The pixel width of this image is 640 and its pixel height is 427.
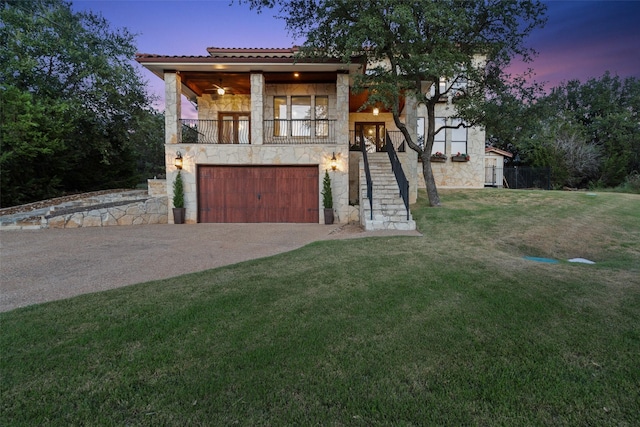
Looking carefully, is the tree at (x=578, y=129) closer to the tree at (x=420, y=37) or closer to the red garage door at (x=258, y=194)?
the tree at (x=420, y=37)

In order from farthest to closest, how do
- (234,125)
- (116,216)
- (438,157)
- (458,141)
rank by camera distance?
(458,141) → (438,157) → (234,125) → (116,216)

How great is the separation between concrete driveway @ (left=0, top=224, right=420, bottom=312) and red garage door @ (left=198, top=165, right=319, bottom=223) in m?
1.18

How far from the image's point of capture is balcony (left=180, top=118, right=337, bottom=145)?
13.3 metres

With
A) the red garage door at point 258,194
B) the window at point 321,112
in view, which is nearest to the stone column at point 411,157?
the window at point 321,112

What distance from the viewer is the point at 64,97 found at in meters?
14.3

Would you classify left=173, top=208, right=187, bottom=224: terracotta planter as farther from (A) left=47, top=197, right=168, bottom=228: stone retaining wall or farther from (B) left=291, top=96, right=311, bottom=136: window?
(B) left=291, top=96, right=311, bottom=136: window

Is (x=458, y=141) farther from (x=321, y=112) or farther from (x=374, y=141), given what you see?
(x=321, y=112)

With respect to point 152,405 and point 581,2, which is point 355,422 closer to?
point 152,405

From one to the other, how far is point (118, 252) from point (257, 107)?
7020mm

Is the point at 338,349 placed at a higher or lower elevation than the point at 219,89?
lower

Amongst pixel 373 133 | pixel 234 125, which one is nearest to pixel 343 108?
pixel 373 133

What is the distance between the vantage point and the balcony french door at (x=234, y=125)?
47.3 ft

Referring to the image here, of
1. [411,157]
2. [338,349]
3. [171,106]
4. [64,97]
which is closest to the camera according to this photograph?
[338,349]

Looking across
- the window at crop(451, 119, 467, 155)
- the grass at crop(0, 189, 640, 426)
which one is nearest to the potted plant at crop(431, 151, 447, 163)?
the window at crop(451, 119, 467, 155)
